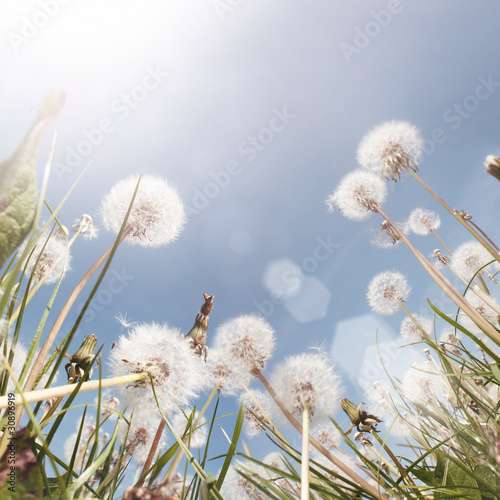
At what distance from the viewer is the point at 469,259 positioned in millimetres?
6051

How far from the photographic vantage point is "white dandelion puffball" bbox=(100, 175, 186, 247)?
2.50 m

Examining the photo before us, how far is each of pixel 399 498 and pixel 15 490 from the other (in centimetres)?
147

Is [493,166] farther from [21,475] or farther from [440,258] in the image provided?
[440,258]

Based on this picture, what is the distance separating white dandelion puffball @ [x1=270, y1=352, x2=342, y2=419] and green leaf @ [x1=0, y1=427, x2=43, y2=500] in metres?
1.27

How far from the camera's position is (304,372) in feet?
5.88

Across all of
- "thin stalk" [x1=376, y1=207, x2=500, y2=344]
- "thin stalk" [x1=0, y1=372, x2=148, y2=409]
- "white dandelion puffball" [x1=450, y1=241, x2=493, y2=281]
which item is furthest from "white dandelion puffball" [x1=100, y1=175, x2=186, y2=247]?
"white dandelion puffball" [x1=450, y1=241, x2=493, y2=281]

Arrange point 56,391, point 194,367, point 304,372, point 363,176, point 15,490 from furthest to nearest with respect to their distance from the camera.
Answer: point 363,176 → point 194,367 → point 304,372 → point 56,391 → point 15,490

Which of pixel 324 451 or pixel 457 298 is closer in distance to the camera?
pixel 324 451

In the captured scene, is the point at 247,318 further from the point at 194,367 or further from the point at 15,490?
the point at 15,490

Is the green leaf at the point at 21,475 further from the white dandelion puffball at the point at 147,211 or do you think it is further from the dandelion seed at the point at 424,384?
the dandelion seed at the point at 424,384

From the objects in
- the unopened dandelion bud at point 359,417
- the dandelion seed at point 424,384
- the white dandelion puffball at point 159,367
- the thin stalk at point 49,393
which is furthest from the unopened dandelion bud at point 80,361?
the dandelion seed at point 424,384

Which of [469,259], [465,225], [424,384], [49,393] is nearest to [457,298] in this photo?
[465,225]

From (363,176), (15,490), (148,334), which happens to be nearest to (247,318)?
(148,334)

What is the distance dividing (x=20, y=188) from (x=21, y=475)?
2.20 ft
